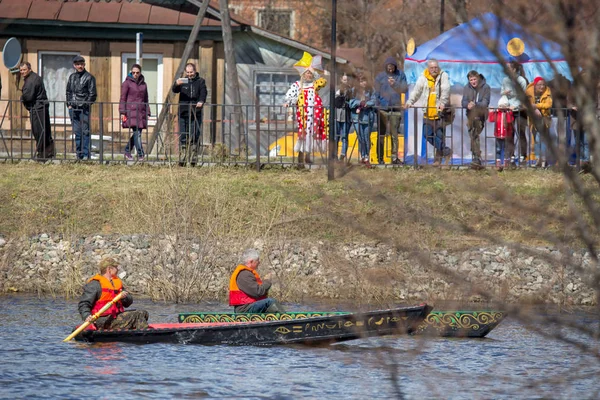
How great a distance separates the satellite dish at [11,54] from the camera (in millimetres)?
24127

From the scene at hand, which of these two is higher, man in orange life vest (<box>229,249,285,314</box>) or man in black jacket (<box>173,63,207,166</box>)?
man in black jacket (<box>173,63,207,166</box>)

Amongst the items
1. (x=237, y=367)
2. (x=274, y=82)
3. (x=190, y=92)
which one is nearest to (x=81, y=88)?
(x=190, y=92)

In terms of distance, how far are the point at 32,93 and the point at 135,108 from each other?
188cm

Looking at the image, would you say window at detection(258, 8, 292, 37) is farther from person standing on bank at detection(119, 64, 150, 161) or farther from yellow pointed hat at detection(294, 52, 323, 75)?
person standing on bank at detection(119, 64, 150, 161)

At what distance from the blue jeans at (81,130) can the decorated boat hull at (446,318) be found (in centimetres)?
727

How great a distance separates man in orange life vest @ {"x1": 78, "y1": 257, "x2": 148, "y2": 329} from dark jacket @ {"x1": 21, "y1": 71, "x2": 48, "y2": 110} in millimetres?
7841

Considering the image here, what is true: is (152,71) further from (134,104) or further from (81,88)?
(134,104)

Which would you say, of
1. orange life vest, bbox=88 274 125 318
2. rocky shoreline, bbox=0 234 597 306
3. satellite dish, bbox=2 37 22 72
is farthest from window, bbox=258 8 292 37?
orange life vest, bbox=88 274 125 318

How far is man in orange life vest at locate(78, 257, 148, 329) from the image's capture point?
13.4 m

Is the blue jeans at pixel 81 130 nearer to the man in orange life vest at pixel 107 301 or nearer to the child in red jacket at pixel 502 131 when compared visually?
the child in red jacket at pixel 502 131

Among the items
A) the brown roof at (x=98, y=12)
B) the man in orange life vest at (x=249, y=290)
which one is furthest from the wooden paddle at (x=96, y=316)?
the brown roof at (x=98, y=12)

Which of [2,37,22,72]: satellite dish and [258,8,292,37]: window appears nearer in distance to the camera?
[2,37,22,72]: satellite dish

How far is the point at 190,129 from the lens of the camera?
20609 mm

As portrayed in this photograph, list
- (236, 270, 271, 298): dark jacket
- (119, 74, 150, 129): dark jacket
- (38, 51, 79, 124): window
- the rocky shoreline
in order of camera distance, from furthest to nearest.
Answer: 1. (38, 51, 79, 124): window
2. (119, 74, 150, 129): dark jacket
3. the rocky shoreline
4. (236, 270, 271, 298): dark jacket
